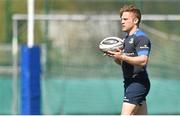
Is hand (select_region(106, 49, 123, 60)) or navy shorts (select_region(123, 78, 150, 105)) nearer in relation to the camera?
hand (select_region(106, 49, 123, 60))

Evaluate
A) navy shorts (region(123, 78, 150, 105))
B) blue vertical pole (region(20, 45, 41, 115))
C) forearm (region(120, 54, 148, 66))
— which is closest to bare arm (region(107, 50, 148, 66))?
forearm (region(120, 54, 148, 66))

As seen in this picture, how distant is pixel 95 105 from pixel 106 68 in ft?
2.75

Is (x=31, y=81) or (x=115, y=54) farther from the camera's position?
(x=31, y=81)

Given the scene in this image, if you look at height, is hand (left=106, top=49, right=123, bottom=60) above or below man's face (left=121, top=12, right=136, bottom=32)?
below

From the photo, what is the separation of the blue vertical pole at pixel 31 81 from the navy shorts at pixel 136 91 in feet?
14.3

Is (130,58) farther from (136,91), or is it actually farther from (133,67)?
(136,91)

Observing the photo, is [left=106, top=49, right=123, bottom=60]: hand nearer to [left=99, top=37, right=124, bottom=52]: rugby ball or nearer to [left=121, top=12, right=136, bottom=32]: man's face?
[left=99, top=37, right=124, bottom=52]: rugby ball

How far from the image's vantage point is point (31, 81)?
486 inches

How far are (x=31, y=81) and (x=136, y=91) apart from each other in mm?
4514

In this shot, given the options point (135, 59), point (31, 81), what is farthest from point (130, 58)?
point (31, 81)

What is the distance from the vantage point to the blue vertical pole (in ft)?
40.3

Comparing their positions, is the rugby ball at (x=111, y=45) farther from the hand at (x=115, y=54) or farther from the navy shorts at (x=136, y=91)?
the navy shorts at (x=136, y=91)

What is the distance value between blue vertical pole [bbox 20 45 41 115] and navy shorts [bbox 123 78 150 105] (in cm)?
437

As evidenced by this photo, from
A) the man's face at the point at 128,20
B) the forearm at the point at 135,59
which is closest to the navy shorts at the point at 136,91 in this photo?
the forearm at the point at 135,59
